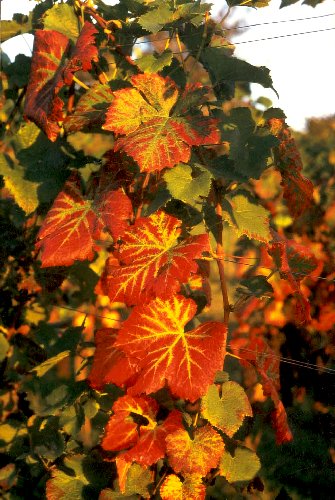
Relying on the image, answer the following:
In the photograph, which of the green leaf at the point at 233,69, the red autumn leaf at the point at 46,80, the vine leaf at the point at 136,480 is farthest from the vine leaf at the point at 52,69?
the vine leaf at the point at 136,480

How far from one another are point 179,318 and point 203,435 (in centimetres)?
26

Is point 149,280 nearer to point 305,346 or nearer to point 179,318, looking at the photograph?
point 179,318

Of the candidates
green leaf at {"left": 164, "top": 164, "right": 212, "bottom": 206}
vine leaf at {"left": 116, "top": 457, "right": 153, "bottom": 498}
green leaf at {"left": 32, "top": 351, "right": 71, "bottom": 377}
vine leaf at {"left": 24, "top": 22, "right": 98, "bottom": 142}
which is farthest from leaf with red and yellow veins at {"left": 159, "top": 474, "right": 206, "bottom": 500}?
vine leaf at {"left": 24, "top": 22, "right": 98, "bottom": 142}

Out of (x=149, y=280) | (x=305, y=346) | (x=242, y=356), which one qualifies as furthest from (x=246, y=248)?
(x=149, y=280)

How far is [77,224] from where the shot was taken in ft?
4.50

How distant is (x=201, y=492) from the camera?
1309 millimetres

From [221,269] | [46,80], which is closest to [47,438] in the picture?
[221,269]

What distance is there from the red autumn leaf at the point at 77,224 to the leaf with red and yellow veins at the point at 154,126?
0.13 metres

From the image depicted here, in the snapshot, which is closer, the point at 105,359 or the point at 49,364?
the point at 105,359

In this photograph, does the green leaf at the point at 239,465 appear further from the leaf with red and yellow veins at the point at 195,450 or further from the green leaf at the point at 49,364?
the green leaf at the point at 49,364

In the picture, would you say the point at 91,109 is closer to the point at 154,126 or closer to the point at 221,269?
the point at 154,126

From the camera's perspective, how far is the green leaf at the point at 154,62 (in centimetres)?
141

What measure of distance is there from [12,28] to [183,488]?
1.33 meters

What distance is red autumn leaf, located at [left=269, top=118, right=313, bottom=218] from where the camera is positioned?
1.44m
